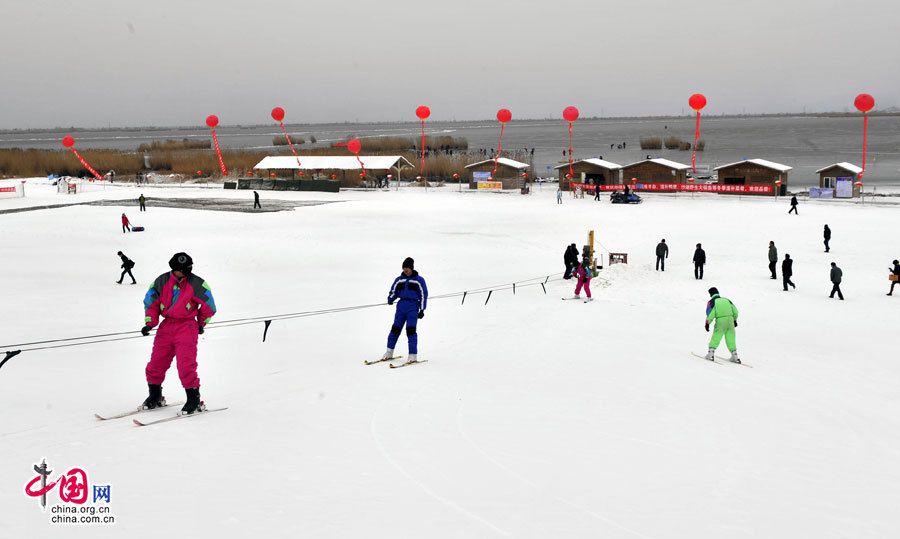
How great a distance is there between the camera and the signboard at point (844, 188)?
49.2 meters

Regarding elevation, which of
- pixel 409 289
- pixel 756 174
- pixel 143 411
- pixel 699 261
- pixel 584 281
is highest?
pixel 756 174

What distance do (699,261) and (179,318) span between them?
18575 millimetres

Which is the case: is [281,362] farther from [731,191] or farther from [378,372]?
[731,191]

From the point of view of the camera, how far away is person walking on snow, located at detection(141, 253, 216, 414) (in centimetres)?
720

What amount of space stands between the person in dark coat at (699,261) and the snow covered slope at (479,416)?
1.71ft

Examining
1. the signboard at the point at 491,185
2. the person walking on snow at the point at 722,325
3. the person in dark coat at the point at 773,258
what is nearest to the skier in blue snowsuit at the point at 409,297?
the person walking on snow at the point at 722,325

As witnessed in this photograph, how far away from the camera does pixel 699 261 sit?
22.5 m

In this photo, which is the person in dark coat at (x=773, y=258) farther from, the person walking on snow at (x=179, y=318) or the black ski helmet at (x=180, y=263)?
the black ski helmet at (x=180, y=263)

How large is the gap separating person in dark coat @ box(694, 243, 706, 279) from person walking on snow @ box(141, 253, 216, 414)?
18.0m

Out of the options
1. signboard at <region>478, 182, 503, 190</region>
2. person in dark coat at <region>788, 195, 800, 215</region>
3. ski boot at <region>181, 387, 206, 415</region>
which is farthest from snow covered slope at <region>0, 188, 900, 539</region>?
signboard at <region>478, 182, 503, 190</region>

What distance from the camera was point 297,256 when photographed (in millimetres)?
26922

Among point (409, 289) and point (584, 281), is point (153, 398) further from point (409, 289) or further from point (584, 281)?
→ point (584, 281)

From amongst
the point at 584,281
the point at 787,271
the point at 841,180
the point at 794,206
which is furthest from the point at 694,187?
the point at 584,281

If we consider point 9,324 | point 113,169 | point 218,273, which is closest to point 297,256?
point 218,273
